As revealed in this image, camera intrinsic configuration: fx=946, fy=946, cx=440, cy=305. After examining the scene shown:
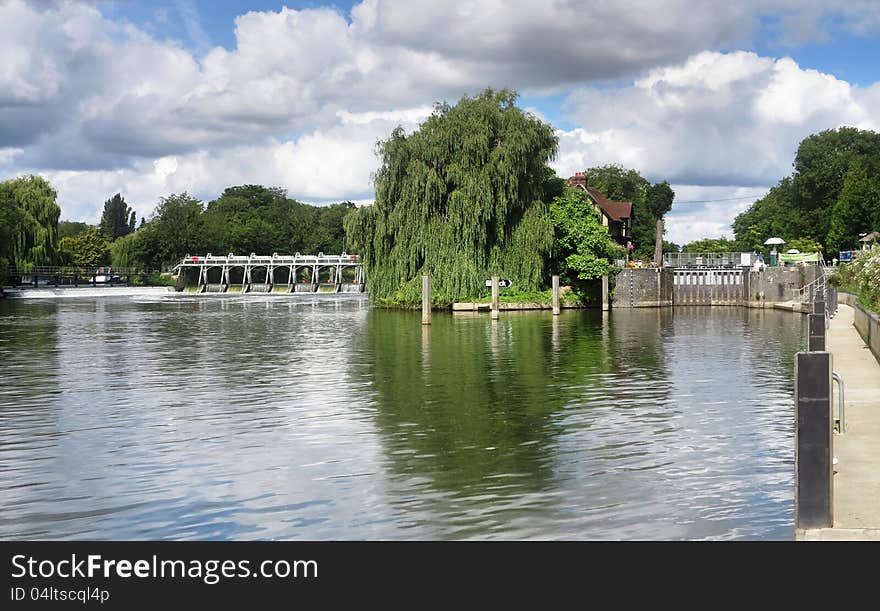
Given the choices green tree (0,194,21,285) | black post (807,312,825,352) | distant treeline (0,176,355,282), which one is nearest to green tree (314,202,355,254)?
distant treeline (0,176,355,282)

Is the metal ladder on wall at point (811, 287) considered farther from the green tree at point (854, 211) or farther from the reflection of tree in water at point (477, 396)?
the green tree at point (854, 211)

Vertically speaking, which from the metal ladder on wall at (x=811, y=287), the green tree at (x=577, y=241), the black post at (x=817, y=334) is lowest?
the black post at (x=817, y=334)

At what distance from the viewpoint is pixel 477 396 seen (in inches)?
747

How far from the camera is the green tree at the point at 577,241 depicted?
5653 centimetres

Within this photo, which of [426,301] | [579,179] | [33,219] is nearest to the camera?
[426,301]

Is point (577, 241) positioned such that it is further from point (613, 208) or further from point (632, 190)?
point (632, 190)

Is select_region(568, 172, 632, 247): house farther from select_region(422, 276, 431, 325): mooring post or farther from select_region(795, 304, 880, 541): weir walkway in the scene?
select_region(795, 304, 880, 541): weir walkway

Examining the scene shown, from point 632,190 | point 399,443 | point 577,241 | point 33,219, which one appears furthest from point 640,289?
point 632,190

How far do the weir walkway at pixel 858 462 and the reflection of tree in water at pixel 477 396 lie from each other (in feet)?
11.1

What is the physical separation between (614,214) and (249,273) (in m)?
43.1

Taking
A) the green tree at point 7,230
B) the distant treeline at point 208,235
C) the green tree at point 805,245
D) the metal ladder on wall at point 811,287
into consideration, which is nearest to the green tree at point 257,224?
the distant treeline at point 208,235

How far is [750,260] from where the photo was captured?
6750 centimetres
